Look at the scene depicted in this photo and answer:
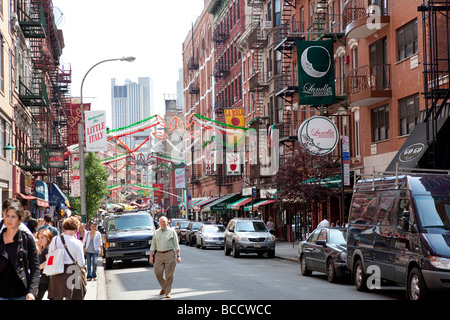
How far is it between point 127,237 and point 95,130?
5.05 metres

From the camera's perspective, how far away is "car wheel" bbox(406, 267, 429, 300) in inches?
498

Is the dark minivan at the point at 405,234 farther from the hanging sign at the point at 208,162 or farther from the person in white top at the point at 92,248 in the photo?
the hanging sign at the point at 208,162

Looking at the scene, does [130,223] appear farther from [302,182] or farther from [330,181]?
[330,181]

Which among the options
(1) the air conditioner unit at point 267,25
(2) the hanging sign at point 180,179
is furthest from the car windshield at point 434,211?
(2) the hanging sign at point 180,179

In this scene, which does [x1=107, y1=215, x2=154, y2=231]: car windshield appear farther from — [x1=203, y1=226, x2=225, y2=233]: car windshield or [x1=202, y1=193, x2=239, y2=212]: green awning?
[x1=202, y1=193, x2=239, y2=212]: green awning

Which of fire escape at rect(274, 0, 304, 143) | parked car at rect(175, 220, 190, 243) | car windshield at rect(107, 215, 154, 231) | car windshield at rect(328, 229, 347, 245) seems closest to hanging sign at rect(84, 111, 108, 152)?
car windshield at rect(107, 215, 154, 231)

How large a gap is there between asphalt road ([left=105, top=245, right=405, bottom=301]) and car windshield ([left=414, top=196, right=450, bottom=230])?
2216 millimetres

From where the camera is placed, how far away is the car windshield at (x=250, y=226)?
31.5 m

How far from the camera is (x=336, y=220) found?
3666 cm

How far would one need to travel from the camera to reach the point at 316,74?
32.8 m

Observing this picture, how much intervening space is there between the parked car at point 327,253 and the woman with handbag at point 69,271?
9.55 metres
